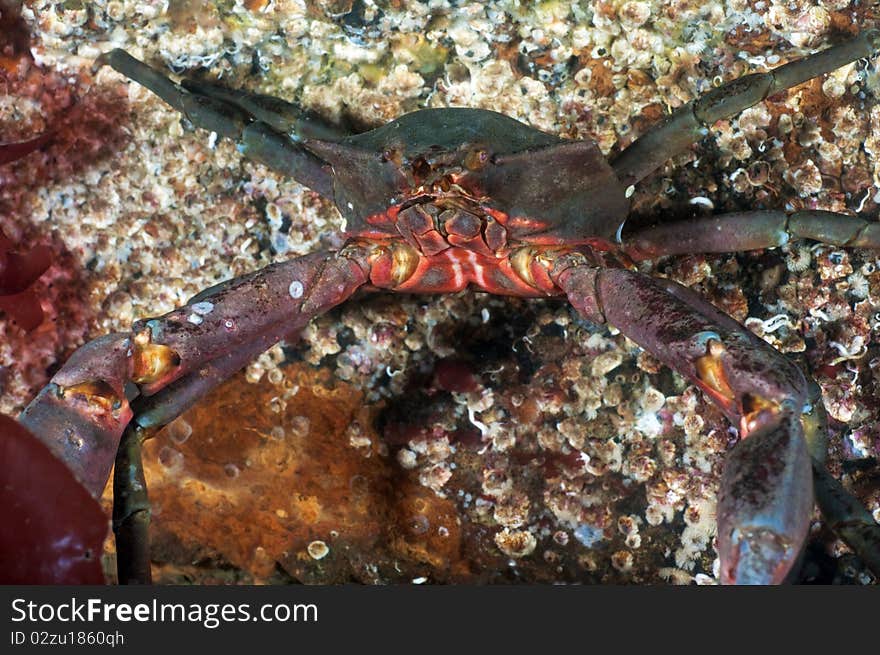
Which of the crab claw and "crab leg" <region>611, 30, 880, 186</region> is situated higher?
"crab leg" <region>611, 30, 880, 186</region>

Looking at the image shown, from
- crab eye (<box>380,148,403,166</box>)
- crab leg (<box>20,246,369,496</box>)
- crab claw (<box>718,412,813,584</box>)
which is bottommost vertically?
crab leg (<box>20,246,369,496</box>)

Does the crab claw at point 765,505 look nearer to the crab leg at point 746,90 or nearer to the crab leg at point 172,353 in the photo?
the crab leg at point 746,90

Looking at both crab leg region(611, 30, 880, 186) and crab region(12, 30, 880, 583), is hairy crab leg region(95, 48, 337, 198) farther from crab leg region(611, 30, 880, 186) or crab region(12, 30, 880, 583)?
crab leg region(611, 30, 880, 186)

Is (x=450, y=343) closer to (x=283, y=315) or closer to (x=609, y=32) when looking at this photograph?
(x=283, y=315)

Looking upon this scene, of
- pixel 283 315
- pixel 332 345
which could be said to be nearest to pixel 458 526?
pixel 332 345

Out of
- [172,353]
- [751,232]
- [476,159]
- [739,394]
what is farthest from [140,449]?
[751,232]

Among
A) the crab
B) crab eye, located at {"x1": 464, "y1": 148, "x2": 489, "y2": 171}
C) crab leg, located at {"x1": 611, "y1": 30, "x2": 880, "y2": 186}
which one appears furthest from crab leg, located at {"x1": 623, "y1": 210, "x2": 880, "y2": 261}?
crab eye, located at {"x1": 464, "y1": 148, "x2": 489, "y2": 171}

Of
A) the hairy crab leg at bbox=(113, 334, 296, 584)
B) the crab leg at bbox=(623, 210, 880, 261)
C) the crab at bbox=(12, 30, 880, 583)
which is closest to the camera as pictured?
the crab at bbox=(12, 30, 880, 583)
